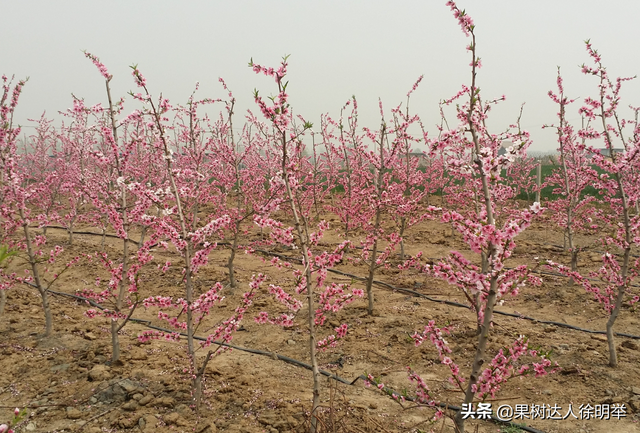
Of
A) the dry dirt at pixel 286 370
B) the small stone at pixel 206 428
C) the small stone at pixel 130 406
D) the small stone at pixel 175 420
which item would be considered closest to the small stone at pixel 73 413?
the dry dirt at pixel 286 370

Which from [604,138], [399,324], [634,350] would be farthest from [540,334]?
[604,138]

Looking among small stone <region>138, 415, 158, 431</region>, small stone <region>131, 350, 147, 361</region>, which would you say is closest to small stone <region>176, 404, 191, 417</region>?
small stone <region>138, 415, 158, 431</region>

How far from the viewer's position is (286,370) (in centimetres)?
485

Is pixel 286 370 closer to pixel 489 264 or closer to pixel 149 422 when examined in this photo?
pixel 149 422

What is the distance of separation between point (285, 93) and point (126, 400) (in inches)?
144

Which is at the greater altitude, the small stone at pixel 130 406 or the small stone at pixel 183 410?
the small stone at pixel 130 406

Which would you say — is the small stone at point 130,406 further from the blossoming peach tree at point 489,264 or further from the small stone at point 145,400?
the blossoming peach tree at point 489,264

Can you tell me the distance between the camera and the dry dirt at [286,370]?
358 cm

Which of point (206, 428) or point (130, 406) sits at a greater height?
point (130, 406)

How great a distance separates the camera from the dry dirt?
3.58 m

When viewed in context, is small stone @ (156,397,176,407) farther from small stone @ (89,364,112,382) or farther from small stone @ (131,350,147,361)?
small stone @ (131,350,147,361)

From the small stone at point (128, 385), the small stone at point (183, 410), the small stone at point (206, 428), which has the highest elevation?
the small stone at point (128, 385)

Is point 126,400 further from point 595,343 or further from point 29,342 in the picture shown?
point 595,343

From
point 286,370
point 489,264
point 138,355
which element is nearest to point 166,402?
point 138,355
